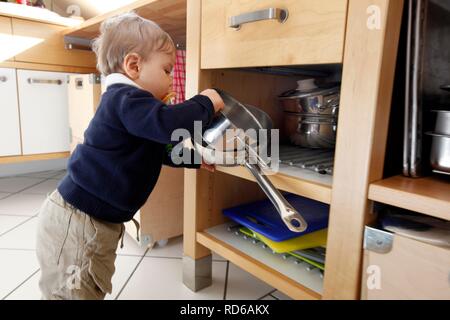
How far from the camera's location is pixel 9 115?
1.52 meters

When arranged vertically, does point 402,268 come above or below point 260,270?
above

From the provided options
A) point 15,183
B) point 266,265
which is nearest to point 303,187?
point 266,265

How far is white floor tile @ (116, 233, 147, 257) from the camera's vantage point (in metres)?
0.99

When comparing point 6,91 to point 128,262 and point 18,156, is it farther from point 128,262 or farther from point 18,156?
point 128,262

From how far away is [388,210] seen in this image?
505 mm

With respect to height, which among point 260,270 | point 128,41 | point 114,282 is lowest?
point 114,282

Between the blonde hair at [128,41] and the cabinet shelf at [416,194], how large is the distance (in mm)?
461

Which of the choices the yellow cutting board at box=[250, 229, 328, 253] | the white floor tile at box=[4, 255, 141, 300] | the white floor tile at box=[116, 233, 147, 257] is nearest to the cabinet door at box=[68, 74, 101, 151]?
the white floor tile at box=[116, 233, 147, 257]

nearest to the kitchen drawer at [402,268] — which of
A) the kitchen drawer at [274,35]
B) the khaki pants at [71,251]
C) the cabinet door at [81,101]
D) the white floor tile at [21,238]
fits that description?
the kitchen drawer at [274,35]

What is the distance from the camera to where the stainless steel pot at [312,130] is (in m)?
0.75

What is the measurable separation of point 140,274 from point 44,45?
1.24m

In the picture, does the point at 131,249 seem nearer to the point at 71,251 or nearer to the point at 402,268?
the point at 71,251

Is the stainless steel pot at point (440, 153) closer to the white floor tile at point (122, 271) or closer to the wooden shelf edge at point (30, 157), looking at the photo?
the white floor tile at point (122, 271)

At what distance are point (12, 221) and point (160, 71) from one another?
0.93 m
